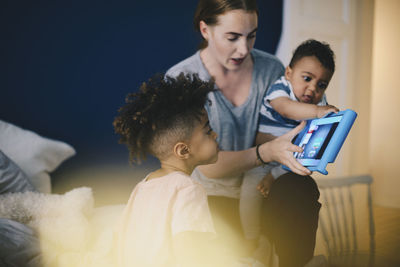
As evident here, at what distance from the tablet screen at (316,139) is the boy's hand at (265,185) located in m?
0.13

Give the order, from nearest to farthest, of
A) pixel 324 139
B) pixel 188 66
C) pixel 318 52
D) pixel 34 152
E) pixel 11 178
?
pixel 324 139 < pixel 318 52 < pixel 188 66 < pixel 11 178 < pixel 34 152

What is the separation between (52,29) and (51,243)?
24.2 inches

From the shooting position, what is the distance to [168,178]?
62 cm

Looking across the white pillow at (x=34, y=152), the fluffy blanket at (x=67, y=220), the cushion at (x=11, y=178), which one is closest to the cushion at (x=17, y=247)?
the fluffy blanket at (x=67, y=220)

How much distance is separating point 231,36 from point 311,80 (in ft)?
0.63

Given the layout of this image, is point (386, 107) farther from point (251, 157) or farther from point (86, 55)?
point (86, 55)

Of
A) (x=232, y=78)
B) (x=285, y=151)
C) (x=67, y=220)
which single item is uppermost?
(x=232, y=78)

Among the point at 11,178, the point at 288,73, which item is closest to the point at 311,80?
the point at 288,73

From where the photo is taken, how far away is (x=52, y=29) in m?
0.95

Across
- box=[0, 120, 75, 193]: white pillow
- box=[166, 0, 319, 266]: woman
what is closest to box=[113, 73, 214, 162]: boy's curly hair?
box=[166, 0, 319, 266]: woman

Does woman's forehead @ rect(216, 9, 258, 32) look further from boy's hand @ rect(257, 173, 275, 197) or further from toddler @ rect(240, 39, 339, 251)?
boy's hand @ rect(257, 173, 275, 197)

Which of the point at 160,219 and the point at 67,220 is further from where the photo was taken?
the point at 67,220

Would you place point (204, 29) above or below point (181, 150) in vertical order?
above

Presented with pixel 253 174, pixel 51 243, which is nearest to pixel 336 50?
pixel 253 174
